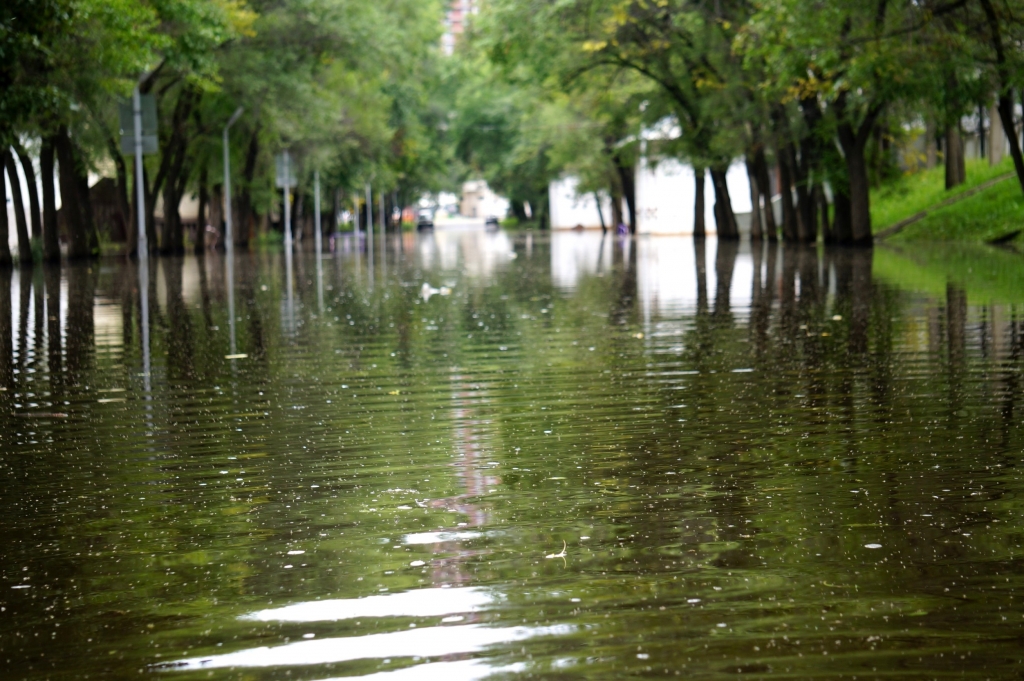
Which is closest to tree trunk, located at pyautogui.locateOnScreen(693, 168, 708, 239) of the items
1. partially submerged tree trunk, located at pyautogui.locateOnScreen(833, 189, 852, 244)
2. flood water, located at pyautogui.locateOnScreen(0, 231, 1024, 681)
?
partially submerged tree trunk, located at pyautogui.locateOnScreen(833, 189, 852, 244)

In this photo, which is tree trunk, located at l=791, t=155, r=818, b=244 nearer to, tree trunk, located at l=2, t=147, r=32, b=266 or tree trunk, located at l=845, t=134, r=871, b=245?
tree trunk, located at l=845, t=134, r=871, b=245

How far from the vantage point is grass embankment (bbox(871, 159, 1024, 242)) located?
38562 millimetres

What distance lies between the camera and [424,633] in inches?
173

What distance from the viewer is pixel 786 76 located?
30.6 m

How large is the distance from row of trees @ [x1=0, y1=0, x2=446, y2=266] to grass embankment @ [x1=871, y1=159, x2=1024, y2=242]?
16294mm

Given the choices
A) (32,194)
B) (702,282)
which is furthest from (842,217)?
(32,194)

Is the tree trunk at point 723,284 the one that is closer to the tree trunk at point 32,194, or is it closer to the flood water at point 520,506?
the flood water at point 520,506

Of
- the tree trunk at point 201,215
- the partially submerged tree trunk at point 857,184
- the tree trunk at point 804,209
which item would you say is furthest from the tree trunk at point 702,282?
the tree trunk at point 201,215

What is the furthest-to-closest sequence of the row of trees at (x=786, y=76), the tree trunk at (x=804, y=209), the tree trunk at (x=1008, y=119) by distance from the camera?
the tree trunk at (x=804, y=209) < the tree trunk at (x=1008, y=119) < the row of trees at (x=786, y=76)

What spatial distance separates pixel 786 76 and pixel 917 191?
20.4m

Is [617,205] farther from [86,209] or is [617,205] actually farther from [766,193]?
[86,209]

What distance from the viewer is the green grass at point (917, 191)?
44787 millimetres

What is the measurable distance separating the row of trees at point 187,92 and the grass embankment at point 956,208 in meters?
16.3

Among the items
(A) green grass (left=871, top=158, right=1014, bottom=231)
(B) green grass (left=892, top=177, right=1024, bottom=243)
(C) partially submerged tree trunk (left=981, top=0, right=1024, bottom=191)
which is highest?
(C) partially submerged tree trunk (left=981, top=0, right=1024, bottom=191)
